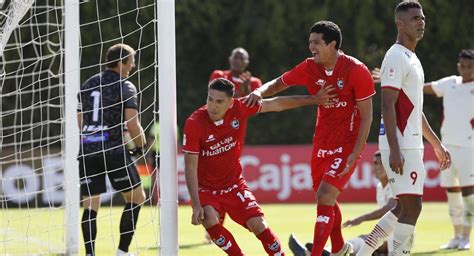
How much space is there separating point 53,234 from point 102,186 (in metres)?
2.73

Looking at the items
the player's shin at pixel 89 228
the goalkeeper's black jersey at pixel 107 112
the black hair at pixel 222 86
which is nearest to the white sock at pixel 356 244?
the black hair at pixel 222 86

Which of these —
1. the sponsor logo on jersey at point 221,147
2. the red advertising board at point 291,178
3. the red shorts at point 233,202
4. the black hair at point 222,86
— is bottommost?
the red advertising board at point 291,178

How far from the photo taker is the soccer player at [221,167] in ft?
25.6

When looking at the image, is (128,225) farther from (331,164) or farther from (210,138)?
(331,164)

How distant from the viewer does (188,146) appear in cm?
784

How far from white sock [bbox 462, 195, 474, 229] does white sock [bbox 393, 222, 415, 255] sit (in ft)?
12.4

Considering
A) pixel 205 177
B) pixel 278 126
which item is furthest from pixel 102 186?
pixel 278 126

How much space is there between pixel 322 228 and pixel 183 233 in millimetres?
5254

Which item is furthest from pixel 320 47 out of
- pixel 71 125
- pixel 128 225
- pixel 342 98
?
pixel 71 125

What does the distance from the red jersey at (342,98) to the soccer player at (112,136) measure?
1854mm

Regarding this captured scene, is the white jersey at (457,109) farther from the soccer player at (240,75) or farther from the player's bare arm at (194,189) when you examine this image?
the player's bare arm at (194,189)

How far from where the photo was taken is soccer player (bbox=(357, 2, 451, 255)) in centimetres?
727

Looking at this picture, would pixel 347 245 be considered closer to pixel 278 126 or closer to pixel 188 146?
pixel 188 146

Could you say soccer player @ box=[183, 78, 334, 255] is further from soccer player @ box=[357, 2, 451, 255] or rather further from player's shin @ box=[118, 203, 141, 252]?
player's shin @ box=[118, 203, 141, 252]
